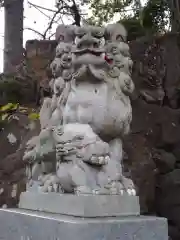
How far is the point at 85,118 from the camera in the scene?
2.71m

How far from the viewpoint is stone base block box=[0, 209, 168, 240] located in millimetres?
2227

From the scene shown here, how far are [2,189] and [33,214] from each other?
8.07 feet

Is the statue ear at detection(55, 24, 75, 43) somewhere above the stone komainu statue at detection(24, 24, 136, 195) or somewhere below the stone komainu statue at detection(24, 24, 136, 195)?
above

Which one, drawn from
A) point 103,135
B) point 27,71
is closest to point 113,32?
point 103,135

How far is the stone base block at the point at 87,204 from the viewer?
235cm

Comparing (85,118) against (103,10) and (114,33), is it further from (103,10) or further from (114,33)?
(103,10)

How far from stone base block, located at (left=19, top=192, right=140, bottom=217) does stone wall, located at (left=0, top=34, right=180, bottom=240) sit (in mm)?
1858

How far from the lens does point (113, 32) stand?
2.91 m

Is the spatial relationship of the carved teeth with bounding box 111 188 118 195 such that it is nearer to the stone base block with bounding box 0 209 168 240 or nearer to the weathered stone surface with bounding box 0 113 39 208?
the stone base block with bounding box 0 209 168 240

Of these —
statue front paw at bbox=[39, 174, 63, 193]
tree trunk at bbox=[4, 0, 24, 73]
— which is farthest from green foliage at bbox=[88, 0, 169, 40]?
statue front paw at bbox=[39, 174, 63, 193]

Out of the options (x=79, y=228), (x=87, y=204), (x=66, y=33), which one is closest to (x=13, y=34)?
(x=66, y=33)

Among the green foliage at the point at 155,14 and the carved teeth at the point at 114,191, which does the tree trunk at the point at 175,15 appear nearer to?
the green foliage at the point at 155,14

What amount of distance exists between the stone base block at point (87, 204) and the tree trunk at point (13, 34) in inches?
169

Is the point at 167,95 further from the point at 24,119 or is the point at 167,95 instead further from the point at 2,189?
the point at 2,189
